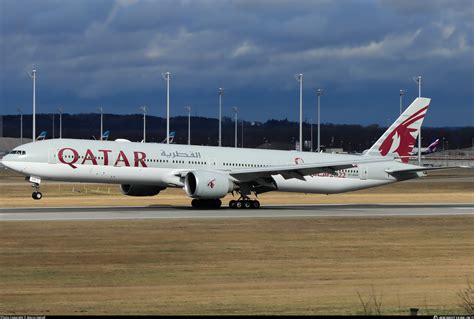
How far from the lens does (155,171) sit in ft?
169

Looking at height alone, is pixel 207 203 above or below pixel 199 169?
below

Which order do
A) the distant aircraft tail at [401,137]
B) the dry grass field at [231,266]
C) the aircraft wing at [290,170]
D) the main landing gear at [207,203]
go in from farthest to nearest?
1. the distant aircraft tail at [401,137]
2. the main landing gear at [207,203]
3. the aircraft wing at [290,170]
4. the dry grass field at [231,266]

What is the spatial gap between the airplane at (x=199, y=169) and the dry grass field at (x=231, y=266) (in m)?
10.5

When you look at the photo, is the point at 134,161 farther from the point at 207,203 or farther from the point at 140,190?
the point at 207,203

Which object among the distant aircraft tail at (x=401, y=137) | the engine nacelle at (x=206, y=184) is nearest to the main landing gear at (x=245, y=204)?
the engine nacelle at (x=206, y=184)

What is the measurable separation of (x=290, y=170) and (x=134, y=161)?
8681 millimetres

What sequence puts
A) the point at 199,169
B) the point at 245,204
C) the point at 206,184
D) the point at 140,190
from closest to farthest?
the point at 206,184 → the point at 199,169 → the point at 245,204 → the point at 140,190

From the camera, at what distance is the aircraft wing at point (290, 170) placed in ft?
171

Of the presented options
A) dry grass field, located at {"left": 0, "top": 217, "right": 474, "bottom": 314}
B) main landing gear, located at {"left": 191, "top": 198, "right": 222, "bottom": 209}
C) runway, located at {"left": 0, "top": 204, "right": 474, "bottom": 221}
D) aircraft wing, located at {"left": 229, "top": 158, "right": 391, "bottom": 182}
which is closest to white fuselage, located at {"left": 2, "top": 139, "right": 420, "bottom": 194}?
aircraft wing, located at {"left": 229, "top": 158, "right": 391, "bottom": 182}

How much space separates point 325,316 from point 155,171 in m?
33.7

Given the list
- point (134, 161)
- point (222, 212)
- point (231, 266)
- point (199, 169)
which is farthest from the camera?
point (199, 169)

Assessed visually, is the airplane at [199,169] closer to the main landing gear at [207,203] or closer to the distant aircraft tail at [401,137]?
the main landing gear at [207,203]

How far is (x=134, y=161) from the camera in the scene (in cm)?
5112

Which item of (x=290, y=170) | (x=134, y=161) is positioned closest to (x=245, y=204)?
(x=290, y=170)
